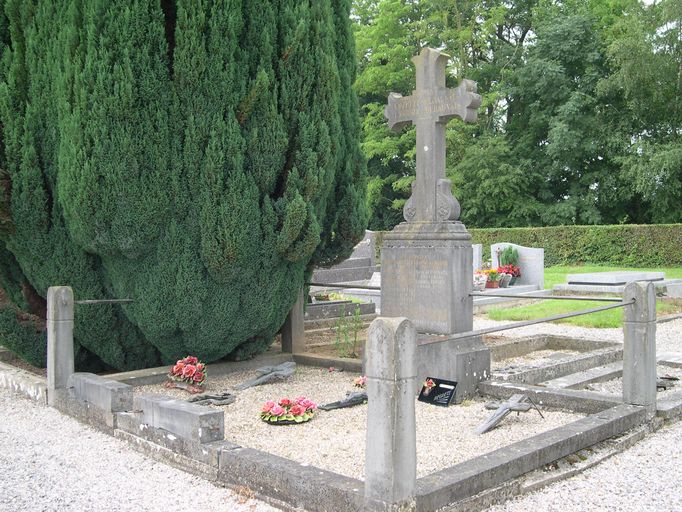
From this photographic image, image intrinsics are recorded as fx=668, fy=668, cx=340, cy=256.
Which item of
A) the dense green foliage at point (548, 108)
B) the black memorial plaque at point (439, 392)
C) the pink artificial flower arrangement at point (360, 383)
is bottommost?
the pink artificial flower arrangement at point (360, 383)

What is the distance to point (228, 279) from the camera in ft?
20.1

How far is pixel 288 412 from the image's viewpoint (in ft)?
16.9

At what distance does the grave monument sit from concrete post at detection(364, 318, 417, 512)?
2.72 meters

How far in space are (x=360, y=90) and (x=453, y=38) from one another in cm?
490

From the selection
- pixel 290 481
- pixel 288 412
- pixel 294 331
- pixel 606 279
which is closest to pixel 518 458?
pixel 290 481

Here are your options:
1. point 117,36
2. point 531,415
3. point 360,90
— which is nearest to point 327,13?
point 117,36

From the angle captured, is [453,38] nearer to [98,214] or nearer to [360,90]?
[360,90]

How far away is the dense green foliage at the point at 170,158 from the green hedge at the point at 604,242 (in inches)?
798

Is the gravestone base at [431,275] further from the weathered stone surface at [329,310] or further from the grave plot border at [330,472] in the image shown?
the weathered stone surface at [329,310]

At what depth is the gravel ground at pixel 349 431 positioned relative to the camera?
4.27 meters

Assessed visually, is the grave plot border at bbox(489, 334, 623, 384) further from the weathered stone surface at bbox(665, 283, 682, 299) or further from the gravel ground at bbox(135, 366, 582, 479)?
the weathered stone surface at bbox(665, 283, 682, 299)

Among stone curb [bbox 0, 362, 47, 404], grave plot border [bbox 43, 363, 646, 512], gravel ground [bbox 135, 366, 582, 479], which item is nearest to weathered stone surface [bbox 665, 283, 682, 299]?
grave plot border [bbox 43, 363, 646, 512]

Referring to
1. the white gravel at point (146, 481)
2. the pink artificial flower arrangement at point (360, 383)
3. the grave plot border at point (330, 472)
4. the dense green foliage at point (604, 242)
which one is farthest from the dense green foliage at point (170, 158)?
the dense green foliage at point (604, 242)

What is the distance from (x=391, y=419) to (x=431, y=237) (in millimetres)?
3273
